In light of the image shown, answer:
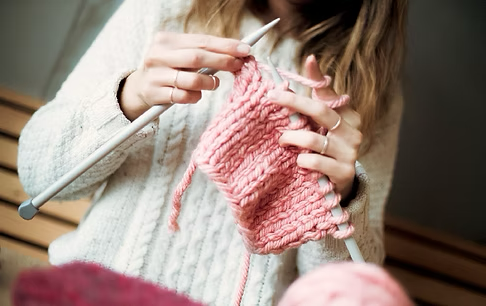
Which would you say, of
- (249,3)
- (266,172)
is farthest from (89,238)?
(249,3)

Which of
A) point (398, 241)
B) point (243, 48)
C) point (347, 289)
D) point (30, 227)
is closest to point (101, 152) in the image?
point (243, 48)

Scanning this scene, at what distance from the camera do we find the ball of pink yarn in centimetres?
16

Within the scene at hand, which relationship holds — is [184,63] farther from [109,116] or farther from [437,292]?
[437,292]

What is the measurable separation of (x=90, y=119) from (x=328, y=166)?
0.91ft

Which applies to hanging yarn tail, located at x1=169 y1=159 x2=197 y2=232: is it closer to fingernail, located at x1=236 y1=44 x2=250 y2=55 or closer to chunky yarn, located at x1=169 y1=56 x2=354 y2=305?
chunky yarn, located at x1=169 y1=56 x2=354 y2=305

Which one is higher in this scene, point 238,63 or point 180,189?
point 238,63

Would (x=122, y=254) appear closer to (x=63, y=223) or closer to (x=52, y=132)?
(x=52, y=132)

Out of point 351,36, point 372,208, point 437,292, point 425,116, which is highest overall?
point 351,36

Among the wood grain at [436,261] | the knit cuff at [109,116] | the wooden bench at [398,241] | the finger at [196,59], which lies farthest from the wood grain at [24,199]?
the wood grain at [436,261]

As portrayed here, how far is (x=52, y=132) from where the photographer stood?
0.52 metres

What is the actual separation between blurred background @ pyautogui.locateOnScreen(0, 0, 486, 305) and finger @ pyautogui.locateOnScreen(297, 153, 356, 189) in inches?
22.4

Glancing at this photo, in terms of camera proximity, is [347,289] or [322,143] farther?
[322,143]

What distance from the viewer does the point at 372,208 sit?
2.15 ft

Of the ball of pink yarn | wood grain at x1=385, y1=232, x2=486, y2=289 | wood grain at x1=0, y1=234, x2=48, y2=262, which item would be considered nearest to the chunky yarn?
the ball of pink yarn
